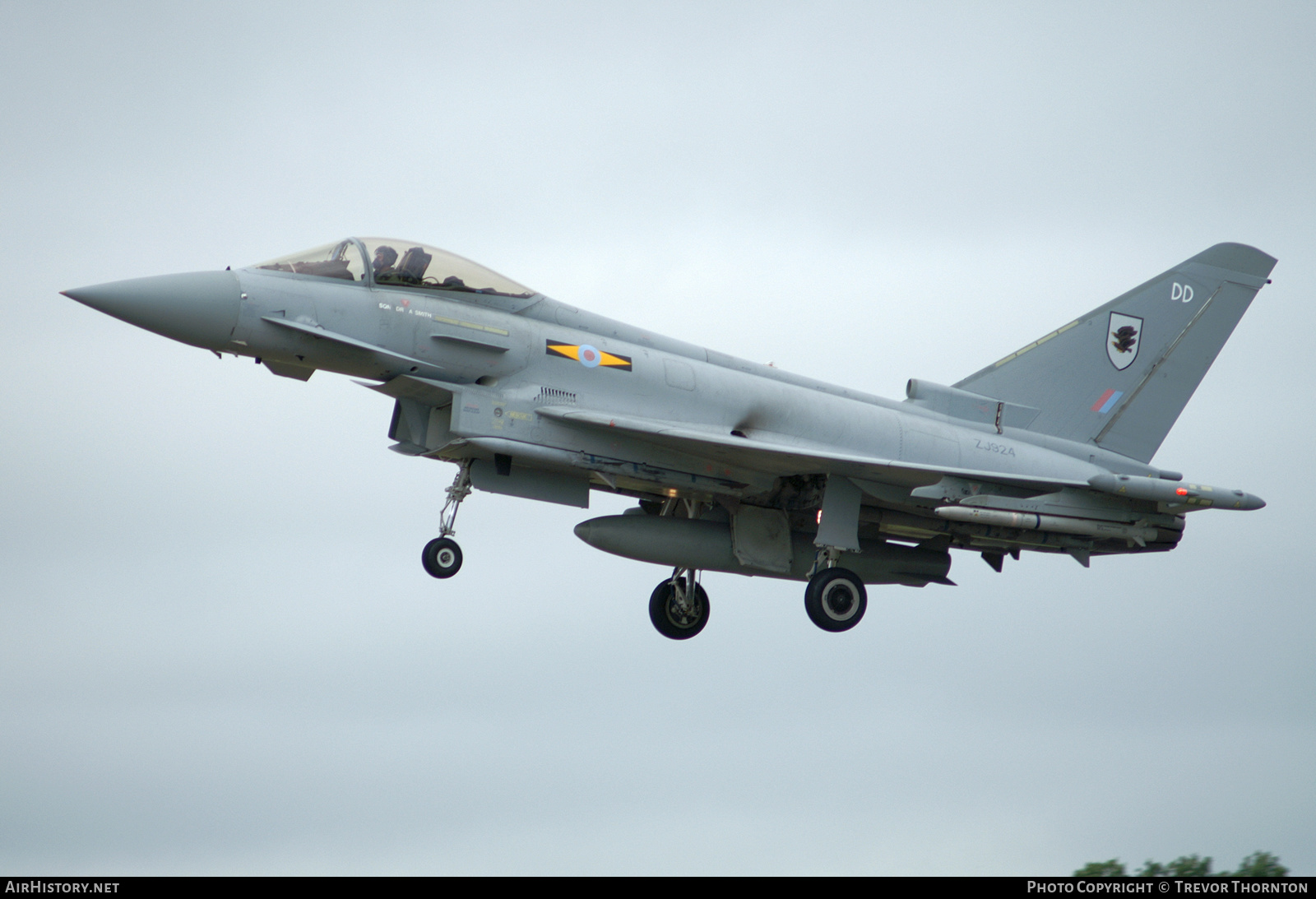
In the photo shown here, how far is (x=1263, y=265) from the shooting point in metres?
19.5

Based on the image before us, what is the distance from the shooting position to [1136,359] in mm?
18906

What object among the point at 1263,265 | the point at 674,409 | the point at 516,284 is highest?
the point at 1263,265

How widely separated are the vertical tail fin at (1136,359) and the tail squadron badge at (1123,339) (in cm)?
1

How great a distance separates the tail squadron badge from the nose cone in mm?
11361

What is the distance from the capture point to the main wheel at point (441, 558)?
15188mm

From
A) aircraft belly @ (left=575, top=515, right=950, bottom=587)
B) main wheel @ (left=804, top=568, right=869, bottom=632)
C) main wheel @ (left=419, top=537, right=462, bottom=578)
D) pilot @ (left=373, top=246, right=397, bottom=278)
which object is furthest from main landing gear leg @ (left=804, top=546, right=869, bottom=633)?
pilot @ (left=373, top=246, right=397, bottom=278)

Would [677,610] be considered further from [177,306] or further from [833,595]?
[177,306]

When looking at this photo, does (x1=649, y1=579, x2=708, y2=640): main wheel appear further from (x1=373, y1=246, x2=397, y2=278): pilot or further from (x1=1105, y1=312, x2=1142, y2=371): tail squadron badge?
(x1=1105, y1=312, x2=1142, y2=371): tail squadron badge

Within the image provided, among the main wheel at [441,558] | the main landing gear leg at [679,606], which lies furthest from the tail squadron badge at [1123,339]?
the main wheel at [441,558]

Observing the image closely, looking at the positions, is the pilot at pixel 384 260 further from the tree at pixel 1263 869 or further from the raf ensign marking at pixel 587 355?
the tree at pixel 1263 869

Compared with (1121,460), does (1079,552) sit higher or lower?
lower

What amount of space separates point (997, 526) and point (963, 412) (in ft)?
6.93
